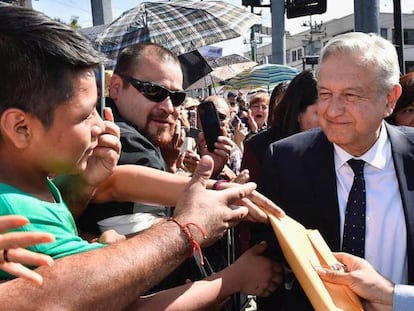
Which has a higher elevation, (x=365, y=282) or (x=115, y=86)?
(x=115, y=86)

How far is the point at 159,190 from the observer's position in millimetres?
1638

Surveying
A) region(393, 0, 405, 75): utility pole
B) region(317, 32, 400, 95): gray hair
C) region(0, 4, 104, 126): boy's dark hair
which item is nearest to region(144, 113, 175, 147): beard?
region(317, 32, 400, 95): gray hair

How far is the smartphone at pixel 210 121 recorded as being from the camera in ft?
7.87

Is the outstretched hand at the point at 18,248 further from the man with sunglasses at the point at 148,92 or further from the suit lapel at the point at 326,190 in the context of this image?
the suit lapel at the point at 326,190

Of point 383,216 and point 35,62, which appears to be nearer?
point 35,62

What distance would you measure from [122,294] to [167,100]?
1.14m

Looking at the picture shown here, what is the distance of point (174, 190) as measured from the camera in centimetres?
163

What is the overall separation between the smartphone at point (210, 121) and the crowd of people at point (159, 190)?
0.04 m

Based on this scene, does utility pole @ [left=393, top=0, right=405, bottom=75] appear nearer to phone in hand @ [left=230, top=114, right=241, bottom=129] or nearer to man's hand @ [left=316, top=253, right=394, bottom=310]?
phone in hand @ [left=230, top=114, right=241, bottom=129]

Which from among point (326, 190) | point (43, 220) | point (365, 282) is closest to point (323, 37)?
point (326, 190)

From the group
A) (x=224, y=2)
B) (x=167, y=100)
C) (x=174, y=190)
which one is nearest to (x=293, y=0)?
(x=224, y=2)

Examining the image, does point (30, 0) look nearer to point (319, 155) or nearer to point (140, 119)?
point (140, 119)

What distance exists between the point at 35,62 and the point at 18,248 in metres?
0.46

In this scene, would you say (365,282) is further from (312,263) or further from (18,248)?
(18,248)
